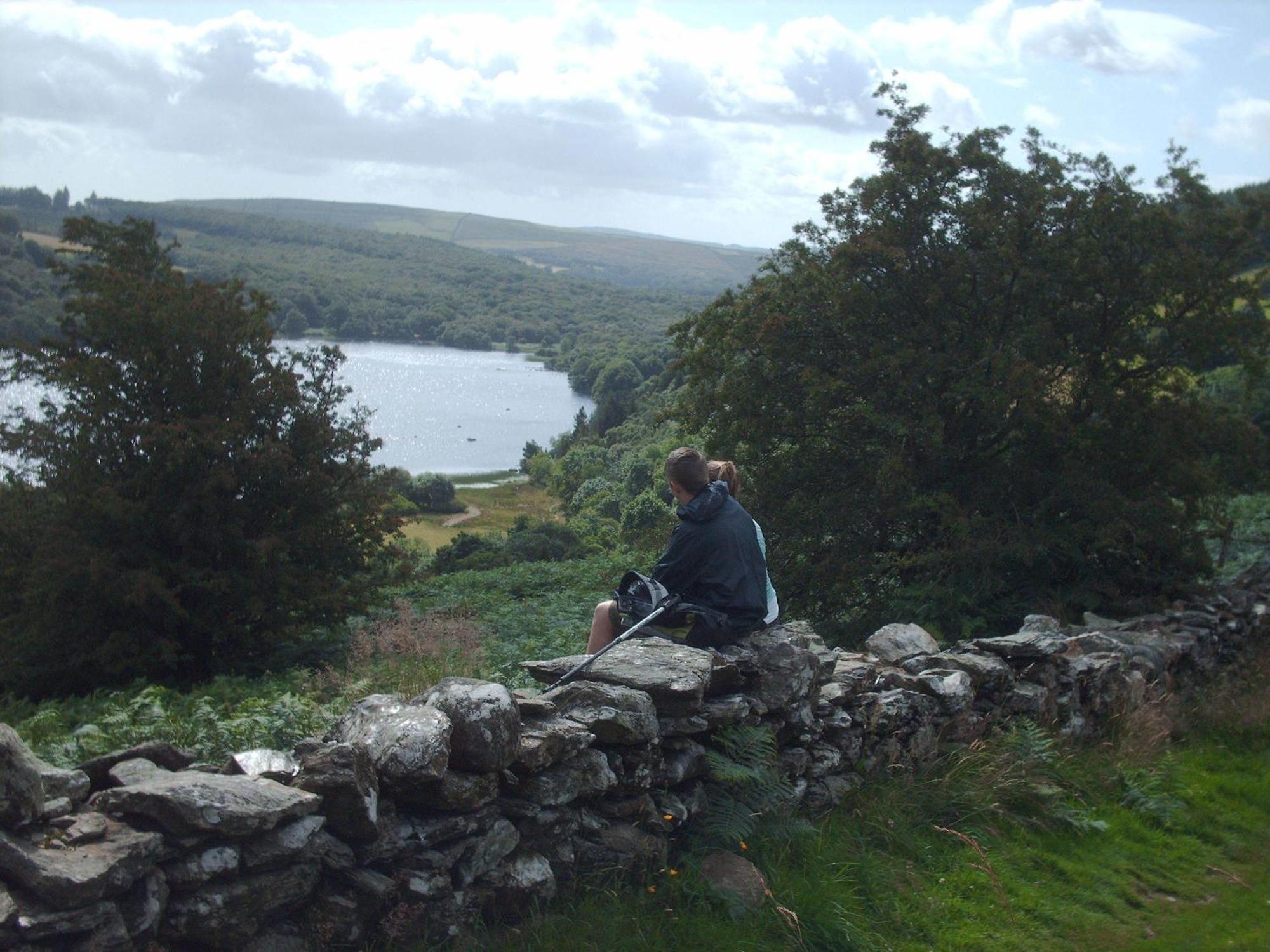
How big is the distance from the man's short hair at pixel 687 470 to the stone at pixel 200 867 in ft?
11.0

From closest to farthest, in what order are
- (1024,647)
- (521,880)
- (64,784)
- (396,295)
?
(64,784), (521,880), (1024,647), (396,295)

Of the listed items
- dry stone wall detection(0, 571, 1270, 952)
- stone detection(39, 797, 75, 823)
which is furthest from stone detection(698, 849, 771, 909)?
stone detection(39, 797, 75, 823)

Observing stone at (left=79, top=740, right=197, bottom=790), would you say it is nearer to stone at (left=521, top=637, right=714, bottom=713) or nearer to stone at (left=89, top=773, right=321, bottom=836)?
stone at (left=89, top=773, right=321, bottom=836)

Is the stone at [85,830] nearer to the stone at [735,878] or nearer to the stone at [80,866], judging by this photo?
the stone at [80,866]

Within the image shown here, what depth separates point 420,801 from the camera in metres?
4.25

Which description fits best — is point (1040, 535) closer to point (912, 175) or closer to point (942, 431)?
point (942, 431)

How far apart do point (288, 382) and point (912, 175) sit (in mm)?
10391

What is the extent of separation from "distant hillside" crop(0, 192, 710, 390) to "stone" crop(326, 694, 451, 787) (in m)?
63.9

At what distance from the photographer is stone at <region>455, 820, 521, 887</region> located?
169 inches

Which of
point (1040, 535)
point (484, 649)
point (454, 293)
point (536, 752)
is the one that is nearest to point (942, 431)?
point (1040, 535)

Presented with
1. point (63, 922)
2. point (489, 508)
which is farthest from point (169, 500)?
point (489, 508)

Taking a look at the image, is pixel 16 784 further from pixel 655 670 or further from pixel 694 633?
pixel 694 633

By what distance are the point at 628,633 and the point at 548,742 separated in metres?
1.31

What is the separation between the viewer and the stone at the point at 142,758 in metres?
3.98
